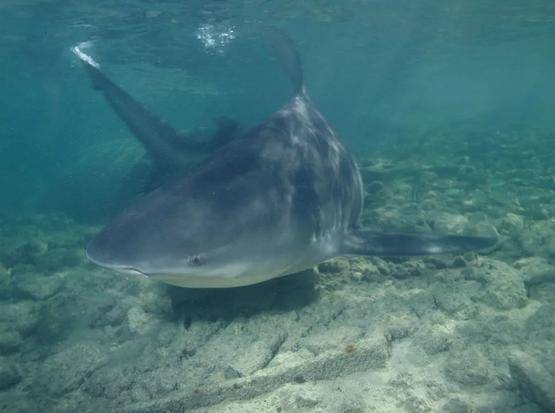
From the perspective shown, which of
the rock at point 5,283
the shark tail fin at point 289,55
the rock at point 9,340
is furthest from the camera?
the shark tail fin at point 289,55

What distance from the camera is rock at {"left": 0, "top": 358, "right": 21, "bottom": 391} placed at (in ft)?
13.1

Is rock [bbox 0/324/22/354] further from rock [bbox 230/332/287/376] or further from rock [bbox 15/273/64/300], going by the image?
rock [bbox 230/332/287/376]

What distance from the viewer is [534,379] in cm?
276

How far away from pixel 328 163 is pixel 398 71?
54565 mm

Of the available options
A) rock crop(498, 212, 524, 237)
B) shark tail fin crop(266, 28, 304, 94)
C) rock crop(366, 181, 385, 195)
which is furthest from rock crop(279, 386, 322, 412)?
rock crop(366, 181, 385, 195)

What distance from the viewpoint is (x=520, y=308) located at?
411 centimetres

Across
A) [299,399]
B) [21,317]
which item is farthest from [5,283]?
[299,399]

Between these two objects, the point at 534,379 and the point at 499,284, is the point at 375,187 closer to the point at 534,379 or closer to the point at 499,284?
the point at 499,284

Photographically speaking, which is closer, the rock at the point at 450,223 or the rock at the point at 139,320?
the rock at the point at 139,320

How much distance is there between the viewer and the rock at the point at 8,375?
4004mm

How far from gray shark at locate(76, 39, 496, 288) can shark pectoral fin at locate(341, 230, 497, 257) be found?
11mm

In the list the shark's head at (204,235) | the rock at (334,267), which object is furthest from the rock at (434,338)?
the rock at (334,267)

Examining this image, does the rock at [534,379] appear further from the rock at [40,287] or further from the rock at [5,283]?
the rock at [5,283]

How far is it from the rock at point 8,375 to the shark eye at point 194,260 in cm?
283
